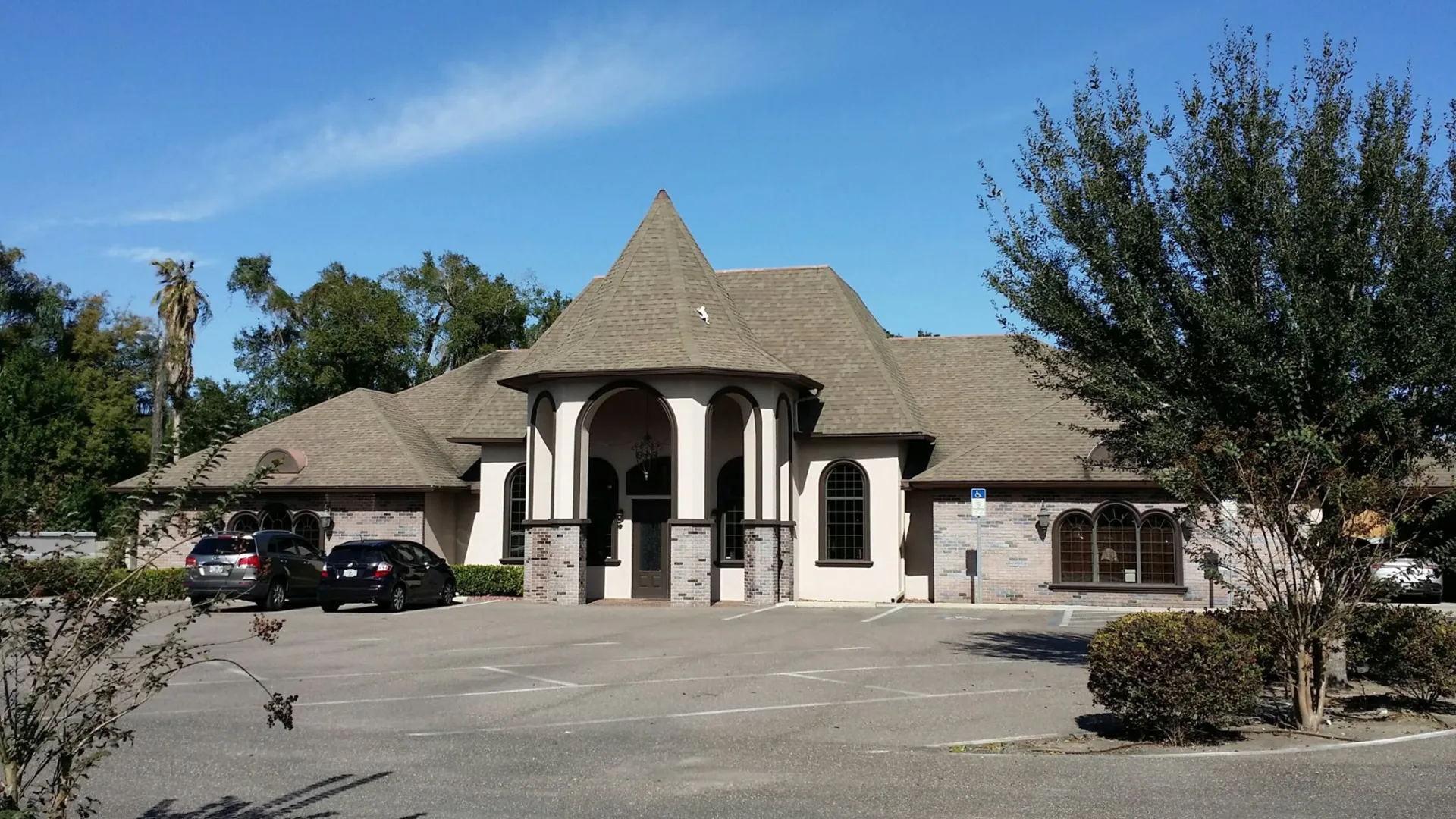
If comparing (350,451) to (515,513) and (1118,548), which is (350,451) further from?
(1118,548)

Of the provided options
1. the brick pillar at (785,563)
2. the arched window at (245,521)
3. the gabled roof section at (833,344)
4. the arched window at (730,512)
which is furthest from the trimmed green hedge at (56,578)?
the arched window at (245,521)

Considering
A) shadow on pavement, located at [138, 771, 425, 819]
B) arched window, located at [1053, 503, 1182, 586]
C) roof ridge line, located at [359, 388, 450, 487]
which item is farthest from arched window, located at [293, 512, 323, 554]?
shadow on pavement, located at [138, 771, 425, 819]

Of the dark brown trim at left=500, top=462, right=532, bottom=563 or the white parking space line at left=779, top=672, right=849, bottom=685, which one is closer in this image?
the white parking space line at left=779, top=672, right=849, bottom=685

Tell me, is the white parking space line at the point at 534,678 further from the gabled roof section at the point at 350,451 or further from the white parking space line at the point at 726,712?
the gabled roof section at the point at 350,451

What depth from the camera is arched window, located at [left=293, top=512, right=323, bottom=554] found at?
30.9 meters

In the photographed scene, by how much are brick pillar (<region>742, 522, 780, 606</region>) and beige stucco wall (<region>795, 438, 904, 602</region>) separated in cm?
171

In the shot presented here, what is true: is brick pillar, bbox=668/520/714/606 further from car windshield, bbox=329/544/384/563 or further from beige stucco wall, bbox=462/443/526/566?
beige stucco wall, bbox=462/443/526/566

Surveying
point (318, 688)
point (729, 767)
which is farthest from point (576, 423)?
point (729, 767)

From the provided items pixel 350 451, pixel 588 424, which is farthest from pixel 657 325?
pixel 350 451

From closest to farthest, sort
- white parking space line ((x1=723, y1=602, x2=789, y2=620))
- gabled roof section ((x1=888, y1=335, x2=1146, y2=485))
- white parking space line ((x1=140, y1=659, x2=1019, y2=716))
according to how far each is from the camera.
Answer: white parking space line ((x1=140, y1=659, x2=1019, y2=716)) < white parking space line ((x1=723, y1=602, x2=789, y2=620)) < gabled roof section ((x1=888, y1=335, x2=1146, y2=485))

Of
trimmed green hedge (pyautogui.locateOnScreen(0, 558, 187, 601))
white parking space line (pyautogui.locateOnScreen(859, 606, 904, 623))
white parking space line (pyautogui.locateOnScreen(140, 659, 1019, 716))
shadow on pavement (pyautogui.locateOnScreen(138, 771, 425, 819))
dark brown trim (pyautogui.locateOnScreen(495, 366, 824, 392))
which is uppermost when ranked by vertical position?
dark brown trim (pyautogui.locateOnScreen(495, 366, 824, 392))

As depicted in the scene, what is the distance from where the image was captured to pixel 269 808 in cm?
754

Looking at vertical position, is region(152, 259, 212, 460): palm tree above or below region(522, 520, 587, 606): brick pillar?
above

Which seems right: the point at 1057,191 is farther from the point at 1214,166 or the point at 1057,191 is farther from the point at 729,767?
the point at 729,767
